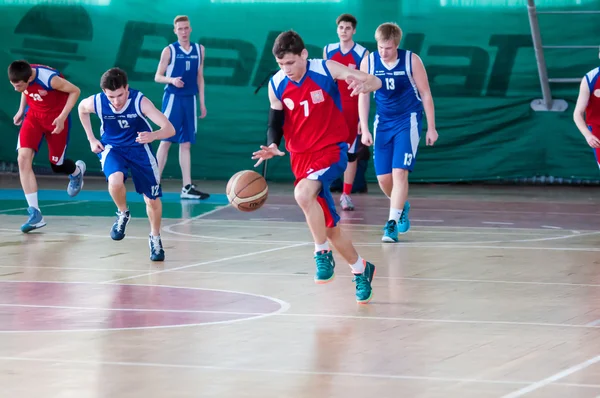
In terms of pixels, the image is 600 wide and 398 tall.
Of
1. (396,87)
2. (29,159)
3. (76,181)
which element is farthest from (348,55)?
(29,159)

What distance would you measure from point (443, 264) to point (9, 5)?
11325 millimetres

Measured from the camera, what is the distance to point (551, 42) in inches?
663

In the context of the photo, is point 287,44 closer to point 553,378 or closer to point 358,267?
point 358,267

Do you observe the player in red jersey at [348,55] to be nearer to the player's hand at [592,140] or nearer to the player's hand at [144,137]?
the player's hand at [592,140]

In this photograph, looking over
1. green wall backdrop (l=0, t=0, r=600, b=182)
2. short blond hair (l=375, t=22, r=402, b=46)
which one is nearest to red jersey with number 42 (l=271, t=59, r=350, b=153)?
short blond hair (l=375, t=22, r=402, b=46)

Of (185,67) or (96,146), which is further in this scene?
(185,67)

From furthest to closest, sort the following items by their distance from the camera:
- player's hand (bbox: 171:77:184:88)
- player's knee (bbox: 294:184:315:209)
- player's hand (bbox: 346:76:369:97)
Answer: player's hand (bbox: 171:77:184:88) → player's knee (bbox: 294:184:315:209) → player's hand (bbox: 346:76:369:97)

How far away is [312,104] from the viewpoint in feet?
25.4

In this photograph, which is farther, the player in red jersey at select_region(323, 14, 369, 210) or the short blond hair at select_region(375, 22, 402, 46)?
the player in red jersey at select_region(323, 14, 369, 210)

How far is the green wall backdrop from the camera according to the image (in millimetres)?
17000

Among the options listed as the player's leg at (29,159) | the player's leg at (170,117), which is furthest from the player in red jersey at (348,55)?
the player's leg at (29,159)

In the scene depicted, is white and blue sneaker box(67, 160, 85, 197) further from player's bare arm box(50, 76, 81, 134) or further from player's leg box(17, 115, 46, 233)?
player's bare arm box(50, 76, 81, 134)

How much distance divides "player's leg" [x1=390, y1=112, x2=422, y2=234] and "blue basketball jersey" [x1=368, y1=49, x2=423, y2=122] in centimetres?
11

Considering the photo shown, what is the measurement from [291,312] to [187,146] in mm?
8431
